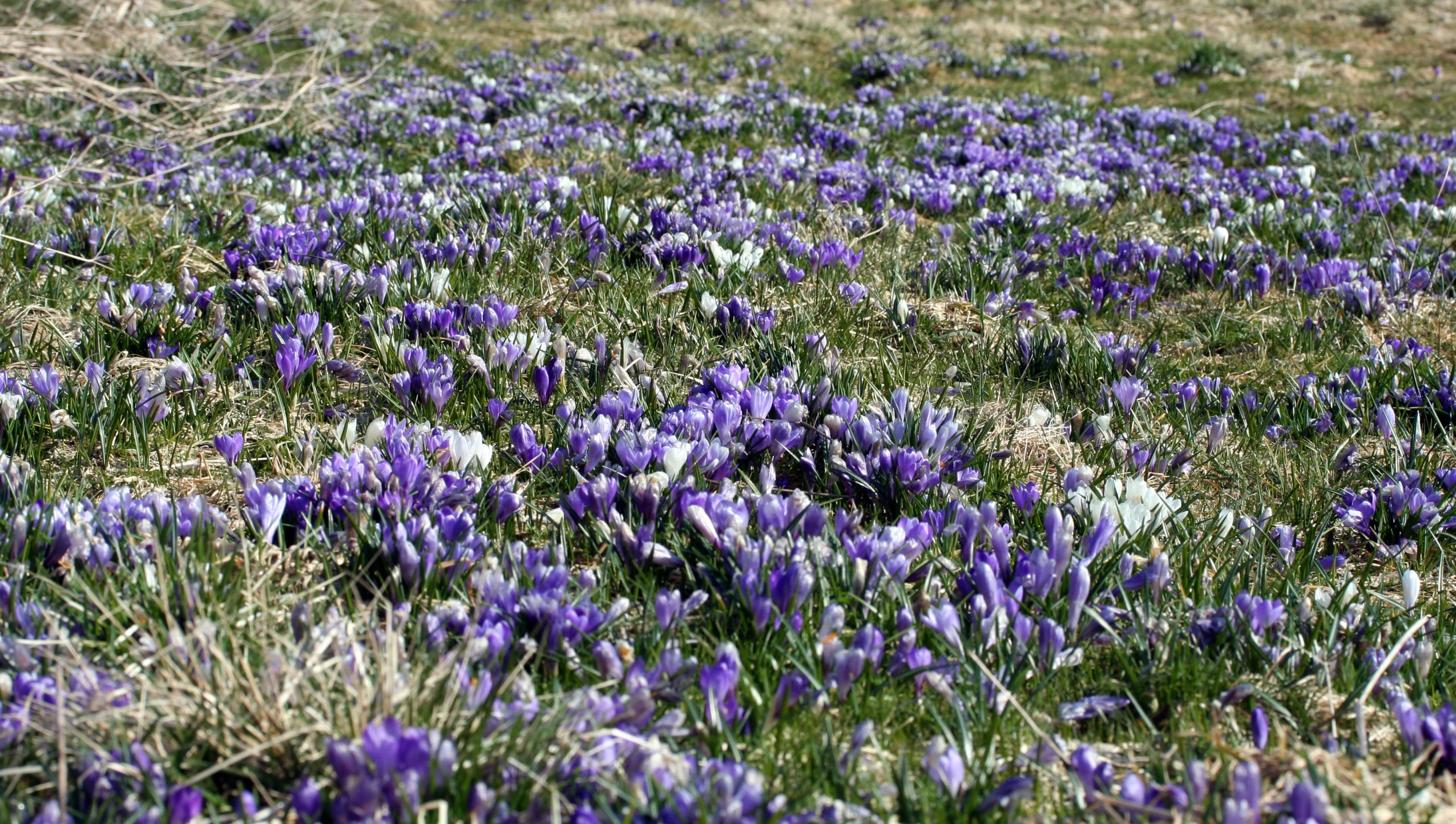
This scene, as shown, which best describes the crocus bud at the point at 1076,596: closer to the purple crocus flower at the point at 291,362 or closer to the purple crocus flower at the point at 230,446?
the purple crocus flower at the point at 230,446

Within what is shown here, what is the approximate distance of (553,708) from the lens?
6.45ft

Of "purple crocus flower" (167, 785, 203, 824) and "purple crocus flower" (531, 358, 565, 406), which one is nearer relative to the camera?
"purple crocus flower" (167, 785, 203, 824)

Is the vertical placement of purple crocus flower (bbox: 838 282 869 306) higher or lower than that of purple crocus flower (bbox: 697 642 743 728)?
higher

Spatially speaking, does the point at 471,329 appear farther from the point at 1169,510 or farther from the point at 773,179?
the point at 773,179

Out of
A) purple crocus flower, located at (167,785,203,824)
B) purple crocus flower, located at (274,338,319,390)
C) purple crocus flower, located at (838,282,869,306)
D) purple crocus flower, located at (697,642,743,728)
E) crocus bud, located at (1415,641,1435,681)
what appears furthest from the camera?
purple crocus flower, located at (838,282,869,306)

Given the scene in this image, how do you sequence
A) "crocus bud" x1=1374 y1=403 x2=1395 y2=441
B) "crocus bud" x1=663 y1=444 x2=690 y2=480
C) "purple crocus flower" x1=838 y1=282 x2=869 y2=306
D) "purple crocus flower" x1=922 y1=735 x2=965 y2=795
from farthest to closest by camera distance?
"purple crocus flower" x1=838 y1=282 x2=869 y2=306, "crocus bud" x1=1374 y1=403 x2=1395 y2=441, "crocus bud" x1=663 y1=444 x2=690 y2=480, "purple crocus flower" x1=922 y1=735 x2=965 y2=795

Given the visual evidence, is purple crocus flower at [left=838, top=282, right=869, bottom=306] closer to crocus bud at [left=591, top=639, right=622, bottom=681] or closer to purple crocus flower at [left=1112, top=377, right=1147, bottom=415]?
purple crocus flower at [left=1112, top=377, right=1147, bottom=415]

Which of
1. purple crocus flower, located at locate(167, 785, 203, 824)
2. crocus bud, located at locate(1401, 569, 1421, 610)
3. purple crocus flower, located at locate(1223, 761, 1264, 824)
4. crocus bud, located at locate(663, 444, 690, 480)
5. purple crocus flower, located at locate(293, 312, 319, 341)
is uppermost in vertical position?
purple crocus flower, located at locate(293, 312, 319, 341)

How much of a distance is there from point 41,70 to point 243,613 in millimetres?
9846

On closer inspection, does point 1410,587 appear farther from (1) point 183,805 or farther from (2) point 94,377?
(2) point 94,377

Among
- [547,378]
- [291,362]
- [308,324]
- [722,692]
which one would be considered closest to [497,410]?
[547,378]

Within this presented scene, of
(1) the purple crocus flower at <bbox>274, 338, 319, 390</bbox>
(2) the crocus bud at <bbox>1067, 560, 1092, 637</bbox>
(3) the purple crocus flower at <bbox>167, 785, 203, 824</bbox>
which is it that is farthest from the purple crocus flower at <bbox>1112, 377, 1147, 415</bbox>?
(3) the purple crocus flower at <bbox>167, 785, 203, 824</bbox>

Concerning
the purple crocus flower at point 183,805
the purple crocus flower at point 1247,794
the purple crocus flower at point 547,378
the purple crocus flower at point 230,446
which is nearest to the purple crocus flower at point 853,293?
the purple crocus flower at point 547,378

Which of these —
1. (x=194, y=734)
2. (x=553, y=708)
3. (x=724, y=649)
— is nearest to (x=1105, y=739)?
(x=724, y=649)
